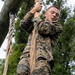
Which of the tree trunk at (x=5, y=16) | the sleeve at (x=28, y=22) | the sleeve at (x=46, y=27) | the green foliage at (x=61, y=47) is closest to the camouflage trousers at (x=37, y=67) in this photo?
the sleeve at (x=46, y=27)

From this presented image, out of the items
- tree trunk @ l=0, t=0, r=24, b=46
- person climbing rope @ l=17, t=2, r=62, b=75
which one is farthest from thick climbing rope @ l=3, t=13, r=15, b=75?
person climbing rope @ l=17, t=2, r=62, b=75

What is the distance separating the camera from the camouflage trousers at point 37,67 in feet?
15.8

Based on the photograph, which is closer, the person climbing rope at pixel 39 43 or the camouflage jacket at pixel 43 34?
the person climbing rope at pixel 39 43

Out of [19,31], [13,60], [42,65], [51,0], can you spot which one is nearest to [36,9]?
[42,65]

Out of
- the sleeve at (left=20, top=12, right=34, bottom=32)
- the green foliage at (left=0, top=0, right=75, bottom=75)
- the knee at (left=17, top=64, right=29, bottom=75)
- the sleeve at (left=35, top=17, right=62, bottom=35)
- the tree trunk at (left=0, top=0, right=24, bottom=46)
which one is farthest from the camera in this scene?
the green foliage at (left=0, top=0, right=75, bottom=75)

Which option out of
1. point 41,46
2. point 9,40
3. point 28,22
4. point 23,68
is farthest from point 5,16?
point 23,68

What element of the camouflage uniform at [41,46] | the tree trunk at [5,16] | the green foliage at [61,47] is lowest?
the camouflage uniform at [41,46]

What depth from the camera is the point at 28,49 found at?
508cm

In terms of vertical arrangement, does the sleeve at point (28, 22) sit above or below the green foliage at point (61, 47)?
below

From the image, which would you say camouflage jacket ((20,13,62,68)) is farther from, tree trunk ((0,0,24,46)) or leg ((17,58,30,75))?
tree trunk ((0,0,24,46))

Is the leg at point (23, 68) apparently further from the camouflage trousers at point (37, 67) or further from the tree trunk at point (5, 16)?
the tree trunk at point (5, 16)

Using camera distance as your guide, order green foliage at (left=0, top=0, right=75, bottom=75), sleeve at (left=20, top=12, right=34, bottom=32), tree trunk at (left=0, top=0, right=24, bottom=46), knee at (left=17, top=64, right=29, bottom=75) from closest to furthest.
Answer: knee at (left=17, top=64, right=29, bottom=75), sleeve at (left=20, top=12, right=34, bottom=32), tree trunk at (left=0, top=0, right=24, bottom=46), green foliage at (left=0, top=0, right=75, bottom=75)

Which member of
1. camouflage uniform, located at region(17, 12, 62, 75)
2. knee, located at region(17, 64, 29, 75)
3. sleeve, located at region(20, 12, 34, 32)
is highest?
sleeve, located at region(20, 12, 34, 32)

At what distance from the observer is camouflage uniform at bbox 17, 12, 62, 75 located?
4852 mm
